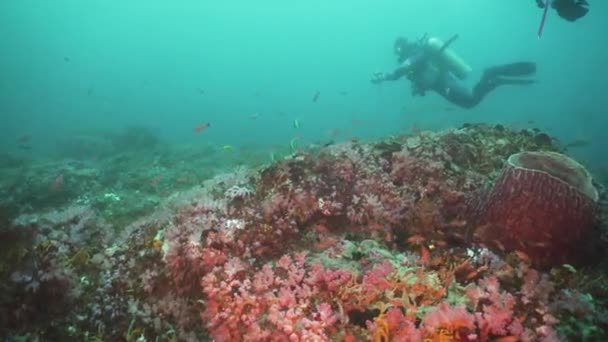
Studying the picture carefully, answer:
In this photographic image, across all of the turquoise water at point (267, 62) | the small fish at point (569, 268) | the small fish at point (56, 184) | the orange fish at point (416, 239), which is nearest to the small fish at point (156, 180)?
the small fish at point (56, 184)

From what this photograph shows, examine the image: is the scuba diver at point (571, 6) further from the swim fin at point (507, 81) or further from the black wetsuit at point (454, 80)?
the swim fin at point (507, 81)

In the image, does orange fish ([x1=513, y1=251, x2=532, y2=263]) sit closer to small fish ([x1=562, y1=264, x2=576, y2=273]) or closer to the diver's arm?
small fish ([x1=562, y1=264, x2=576, y2=273])

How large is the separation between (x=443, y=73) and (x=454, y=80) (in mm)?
647

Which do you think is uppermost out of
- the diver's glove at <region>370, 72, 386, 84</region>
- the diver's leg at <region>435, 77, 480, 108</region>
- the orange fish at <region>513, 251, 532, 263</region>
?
the diver's glove at <region>370, 72, 386, 84</region>

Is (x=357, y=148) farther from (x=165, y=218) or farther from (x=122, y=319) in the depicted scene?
(x=122, y=319)

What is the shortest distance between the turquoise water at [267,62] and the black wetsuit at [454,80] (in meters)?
29.4

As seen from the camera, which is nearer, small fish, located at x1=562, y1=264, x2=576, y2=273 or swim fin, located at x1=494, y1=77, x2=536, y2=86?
small fish, located at x1=562, y1=264, x2=576, y2=273

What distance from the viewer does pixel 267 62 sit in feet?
535

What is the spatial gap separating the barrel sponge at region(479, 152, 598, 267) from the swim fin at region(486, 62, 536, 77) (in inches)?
379

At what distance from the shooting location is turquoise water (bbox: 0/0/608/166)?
204 feet

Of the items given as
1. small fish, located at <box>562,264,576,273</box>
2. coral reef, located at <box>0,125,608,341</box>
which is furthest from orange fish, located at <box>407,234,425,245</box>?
small fish, located at <box>562,264,576,273</box>

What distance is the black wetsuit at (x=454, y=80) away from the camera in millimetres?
12055

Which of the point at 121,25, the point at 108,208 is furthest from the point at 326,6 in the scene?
the point at 108,208

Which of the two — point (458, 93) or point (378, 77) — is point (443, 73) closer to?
point (458, 93)
